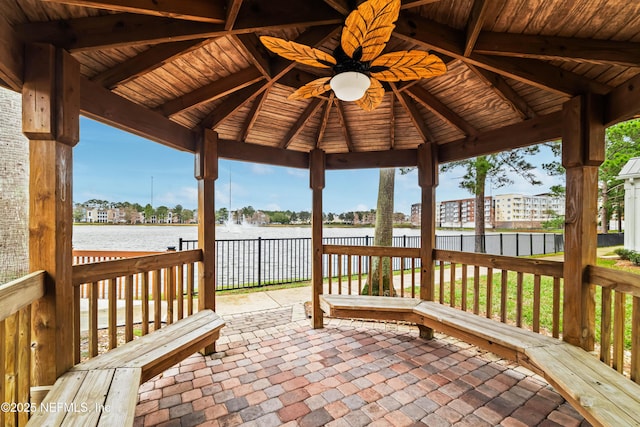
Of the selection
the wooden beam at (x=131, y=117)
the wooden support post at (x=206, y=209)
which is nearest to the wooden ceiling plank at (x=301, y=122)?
the wooden support post at (x=206, y=209)

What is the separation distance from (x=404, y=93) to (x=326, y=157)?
1.33 m

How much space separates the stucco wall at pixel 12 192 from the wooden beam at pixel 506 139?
453 cm

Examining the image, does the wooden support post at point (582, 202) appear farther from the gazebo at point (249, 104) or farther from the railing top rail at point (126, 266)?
the railing top rail at point (126, 266)

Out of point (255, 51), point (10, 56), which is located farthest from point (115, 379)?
point (255, 51)

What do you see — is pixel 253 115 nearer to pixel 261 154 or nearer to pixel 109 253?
pixel 261 154

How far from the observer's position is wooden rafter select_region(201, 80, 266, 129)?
2745 mm

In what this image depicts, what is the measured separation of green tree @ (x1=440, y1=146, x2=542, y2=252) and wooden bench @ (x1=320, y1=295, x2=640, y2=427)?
5.52 m

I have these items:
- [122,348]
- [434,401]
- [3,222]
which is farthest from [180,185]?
[434,401]

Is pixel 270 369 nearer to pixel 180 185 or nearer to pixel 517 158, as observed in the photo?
pixel 517 158

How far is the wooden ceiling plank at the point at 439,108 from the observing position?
279 centimetres

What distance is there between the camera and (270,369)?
8.65ft

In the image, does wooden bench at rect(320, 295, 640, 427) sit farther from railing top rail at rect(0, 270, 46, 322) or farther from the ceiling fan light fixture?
railing top rail at rect(0, 270, 46, 322)

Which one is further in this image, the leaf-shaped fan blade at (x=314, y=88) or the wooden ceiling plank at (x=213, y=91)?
the wooden ceiling plank at (x=213, y=91)

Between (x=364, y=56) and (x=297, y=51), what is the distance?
424 mm
